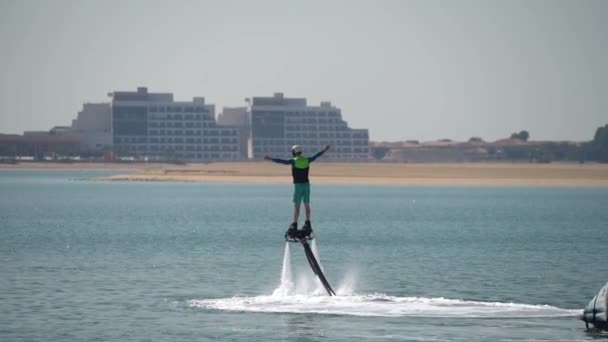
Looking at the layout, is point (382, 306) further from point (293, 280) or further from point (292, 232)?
point (293, 280)

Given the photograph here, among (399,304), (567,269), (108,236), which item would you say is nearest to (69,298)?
(399,304)

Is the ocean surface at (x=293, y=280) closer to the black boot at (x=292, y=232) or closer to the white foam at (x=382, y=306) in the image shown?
the white foam at (x=382, y=306)

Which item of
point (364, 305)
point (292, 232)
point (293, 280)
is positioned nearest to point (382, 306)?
point (364, 305)

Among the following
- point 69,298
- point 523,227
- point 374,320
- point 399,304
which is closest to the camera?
point 374,320

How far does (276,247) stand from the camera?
219ft

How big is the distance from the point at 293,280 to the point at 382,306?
10.3 m

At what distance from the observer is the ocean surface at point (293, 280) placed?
115ft

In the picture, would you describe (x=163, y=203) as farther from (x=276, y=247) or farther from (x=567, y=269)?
(x=567, y=269)

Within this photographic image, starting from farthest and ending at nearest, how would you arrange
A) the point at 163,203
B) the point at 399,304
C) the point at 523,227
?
1. the point at 163,203
2. the point at 523,227
3. the point at 399,304

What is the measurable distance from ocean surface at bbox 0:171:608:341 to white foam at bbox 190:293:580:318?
0.20 ft

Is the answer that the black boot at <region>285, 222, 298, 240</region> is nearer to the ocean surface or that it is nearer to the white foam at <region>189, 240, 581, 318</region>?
the ocean surface

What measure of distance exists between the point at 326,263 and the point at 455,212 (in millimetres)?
58182

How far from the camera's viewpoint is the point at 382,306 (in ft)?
124

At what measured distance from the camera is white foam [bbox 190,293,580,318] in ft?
120
